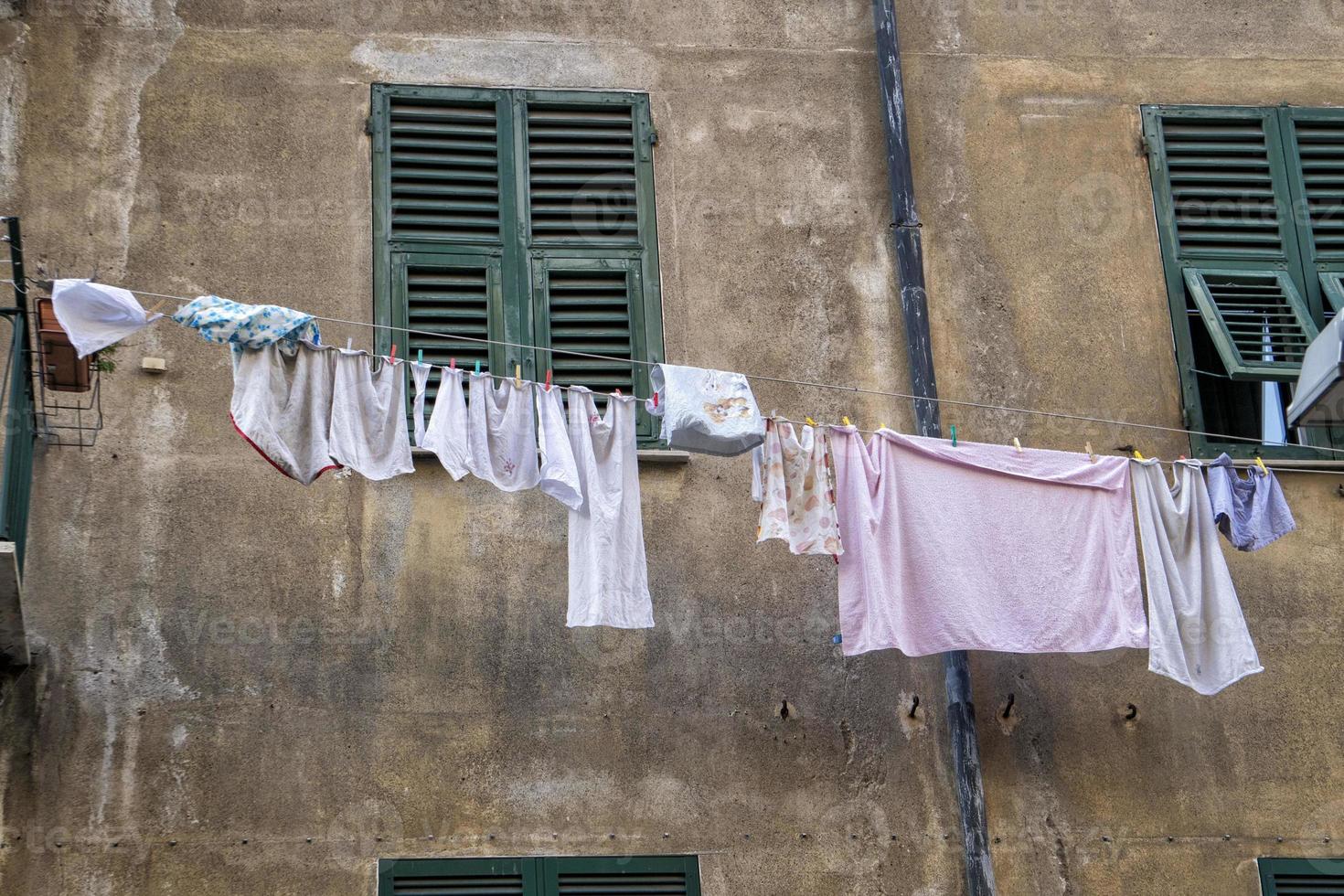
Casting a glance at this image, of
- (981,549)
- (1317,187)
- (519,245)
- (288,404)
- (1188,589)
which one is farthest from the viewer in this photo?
(1317,187)

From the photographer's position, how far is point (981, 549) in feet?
29.3

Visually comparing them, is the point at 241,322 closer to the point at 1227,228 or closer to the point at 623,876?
the point at 623,876

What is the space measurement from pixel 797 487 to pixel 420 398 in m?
1.78

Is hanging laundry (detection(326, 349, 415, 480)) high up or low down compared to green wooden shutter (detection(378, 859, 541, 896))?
up

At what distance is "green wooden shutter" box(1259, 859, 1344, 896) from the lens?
9.13 metres

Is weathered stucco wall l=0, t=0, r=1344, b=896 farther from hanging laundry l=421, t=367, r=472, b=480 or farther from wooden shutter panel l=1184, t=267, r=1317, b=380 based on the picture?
hanging laundry l=421, t=367, r=472, b=480

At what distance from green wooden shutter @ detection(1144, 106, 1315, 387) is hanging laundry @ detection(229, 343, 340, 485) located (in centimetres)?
461

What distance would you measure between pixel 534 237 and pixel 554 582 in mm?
1905

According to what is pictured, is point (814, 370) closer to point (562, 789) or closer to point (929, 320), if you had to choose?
point (929, 320)

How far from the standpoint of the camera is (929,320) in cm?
1008

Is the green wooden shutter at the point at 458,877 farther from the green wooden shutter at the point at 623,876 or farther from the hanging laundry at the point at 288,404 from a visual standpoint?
the hanging laundry at the point at 288,404

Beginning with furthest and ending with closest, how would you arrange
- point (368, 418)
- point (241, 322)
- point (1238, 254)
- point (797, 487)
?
point (1238, 254) → point (797, 487) → point (368, 418) → point (241, 322)

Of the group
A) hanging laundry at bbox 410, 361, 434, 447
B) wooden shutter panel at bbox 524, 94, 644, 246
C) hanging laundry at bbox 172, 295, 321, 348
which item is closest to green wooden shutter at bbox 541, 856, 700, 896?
hanging laundry at bbox 410, 361, 434, 447

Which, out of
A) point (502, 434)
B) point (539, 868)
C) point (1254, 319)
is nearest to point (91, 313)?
point (502, 434)
